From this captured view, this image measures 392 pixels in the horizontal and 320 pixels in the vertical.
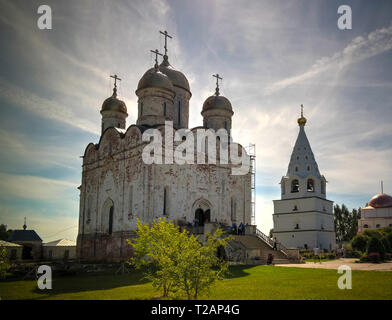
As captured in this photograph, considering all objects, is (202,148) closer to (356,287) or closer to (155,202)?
(155,202)

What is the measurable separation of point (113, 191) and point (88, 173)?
4.85 metres

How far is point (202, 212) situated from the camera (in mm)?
26188

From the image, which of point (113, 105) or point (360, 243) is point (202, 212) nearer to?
point (360, 243)

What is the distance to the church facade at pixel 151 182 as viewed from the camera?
23.5 meters

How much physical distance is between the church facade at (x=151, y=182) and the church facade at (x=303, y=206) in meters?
11.2

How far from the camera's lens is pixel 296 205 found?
126ft

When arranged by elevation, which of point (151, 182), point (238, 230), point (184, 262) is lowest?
point (184, 262)

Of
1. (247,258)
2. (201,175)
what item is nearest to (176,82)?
(201,175)

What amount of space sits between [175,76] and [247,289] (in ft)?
72.3

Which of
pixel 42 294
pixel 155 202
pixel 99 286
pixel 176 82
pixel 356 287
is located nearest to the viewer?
pixel 356 287

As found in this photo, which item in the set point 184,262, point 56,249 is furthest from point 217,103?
point 56,249

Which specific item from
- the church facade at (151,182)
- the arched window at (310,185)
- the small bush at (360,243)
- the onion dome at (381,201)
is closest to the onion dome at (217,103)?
the church facade at (151,182)

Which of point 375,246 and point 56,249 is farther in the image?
point 56,249
